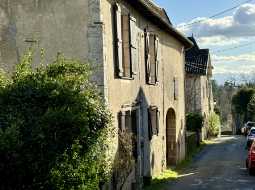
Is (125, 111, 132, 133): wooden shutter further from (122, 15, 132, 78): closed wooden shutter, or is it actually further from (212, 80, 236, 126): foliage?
(212, 80, 236, 126): foliage

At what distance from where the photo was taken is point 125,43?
677 inches

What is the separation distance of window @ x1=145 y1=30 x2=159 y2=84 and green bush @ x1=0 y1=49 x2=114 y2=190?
10090 mm

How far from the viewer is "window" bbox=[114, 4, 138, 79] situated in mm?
15719

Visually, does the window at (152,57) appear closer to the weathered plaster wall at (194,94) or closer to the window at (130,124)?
the window at (130,124)

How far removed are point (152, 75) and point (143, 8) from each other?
4206 millimetres

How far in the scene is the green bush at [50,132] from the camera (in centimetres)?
958

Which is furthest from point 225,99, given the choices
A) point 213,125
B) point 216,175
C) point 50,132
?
point 50,132

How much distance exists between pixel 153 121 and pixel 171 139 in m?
5.87

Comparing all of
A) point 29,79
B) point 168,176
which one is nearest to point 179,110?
point 168,176

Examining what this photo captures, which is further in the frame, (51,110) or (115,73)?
(115,73)

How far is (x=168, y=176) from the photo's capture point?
2322 centimetres

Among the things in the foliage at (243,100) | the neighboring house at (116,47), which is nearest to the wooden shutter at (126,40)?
the neighboring house at (116,47)

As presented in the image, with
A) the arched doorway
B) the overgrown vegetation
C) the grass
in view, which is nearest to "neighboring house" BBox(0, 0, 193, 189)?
the grass

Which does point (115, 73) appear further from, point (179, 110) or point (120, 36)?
point (179, 110)
